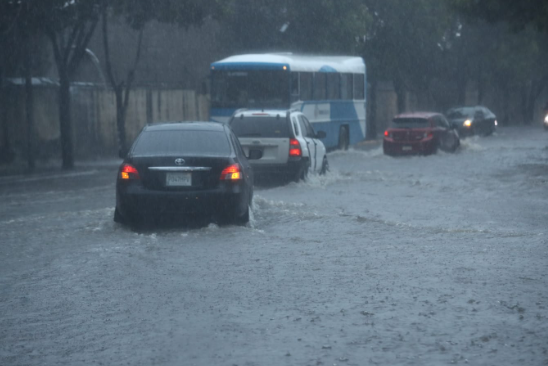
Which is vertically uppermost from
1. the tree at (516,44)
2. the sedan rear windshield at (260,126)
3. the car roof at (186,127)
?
the tree at (516,44)

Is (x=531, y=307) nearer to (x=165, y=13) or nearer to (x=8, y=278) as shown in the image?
(x=8, y=278)

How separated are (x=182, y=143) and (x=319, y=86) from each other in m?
17.2

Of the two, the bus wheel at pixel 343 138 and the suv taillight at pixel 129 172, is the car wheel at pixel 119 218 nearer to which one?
the suv taillight at pixel 129 172

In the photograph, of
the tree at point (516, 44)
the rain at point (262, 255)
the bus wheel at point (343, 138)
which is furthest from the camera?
the bus wheel at point (343, 138)

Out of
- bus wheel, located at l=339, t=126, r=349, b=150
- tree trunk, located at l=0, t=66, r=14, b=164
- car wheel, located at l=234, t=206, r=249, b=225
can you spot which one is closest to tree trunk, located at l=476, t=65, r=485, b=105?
bus wheel, located at l=339, t=126, r=349, b=150

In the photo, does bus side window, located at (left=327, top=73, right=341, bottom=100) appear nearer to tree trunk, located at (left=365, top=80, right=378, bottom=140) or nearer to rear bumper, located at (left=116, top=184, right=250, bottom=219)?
tree trunk, located at (left=365, top=80, right=378, bottom=140)

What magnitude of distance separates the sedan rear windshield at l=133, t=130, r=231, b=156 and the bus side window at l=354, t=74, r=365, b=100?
21342 mm

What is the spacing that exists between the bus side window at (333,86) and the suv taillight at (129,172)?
1891cm

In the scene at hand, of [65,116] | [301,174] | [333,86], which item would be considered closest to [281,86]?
[333,86]

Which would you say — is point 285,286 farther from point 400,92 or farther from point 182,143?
point 400,92

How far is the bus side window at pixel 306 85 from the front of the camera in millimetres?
28078

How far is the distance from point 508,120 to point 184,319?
63.8 metres

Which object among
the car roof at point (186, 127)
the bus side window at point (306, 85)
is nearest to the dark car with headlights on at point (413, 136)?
the bus side window at point (306, 85)

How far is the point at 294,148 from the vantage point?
63.7ft
